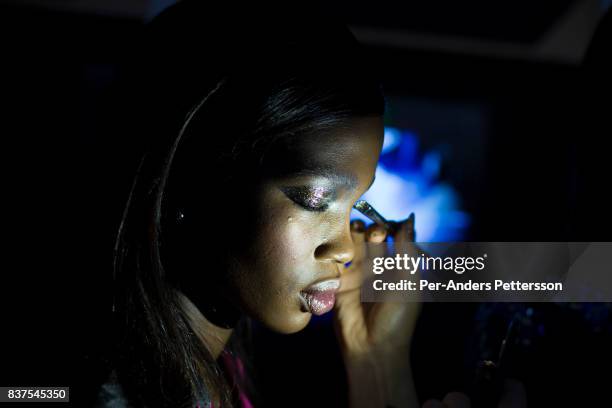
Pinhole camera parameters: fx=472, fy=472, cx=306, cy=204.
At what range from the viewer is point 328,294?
2.16ft

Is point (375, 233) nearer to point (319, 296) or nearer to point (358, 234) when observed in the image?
point (358, 234)

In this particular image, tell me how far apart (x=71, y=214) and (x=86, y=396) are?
0.38 meters

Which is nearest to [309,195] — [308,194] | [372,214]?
[308,194]

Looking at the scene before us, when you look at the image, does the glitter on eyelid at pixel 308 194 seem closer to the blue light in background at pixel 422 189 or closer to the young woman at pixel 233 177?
the young woman at pixel 233 177

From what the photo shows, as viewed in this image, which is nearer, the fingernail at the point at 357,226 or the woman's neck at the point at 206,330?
the woman's neck at the point at 206,330

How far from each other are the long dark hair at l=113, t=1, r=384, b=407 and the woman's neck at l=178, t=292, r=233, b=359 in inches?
0.7

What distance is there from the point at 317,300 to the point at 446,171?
4.62 feet

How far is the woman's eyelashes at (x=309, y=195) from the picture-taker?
23.7 inches

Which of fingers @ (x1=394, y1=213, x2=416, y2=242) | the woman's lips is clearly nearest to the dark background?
fingers @ (x1=394, y1=213, x2=416, y2=242)

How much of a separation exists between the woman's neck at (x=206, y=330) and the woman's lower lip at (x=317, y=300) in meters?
0.18

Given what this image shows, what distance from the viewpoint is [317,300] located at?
0.65 meters

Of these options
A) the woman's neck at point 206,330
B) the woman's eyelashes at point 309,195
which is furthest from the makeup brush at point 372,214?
the woman's neck at point 206,330

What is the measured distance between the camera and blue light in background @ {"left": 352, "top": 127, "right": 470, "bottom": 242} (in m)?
1.83

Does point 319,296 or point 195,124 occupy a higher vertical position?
point 195,124
